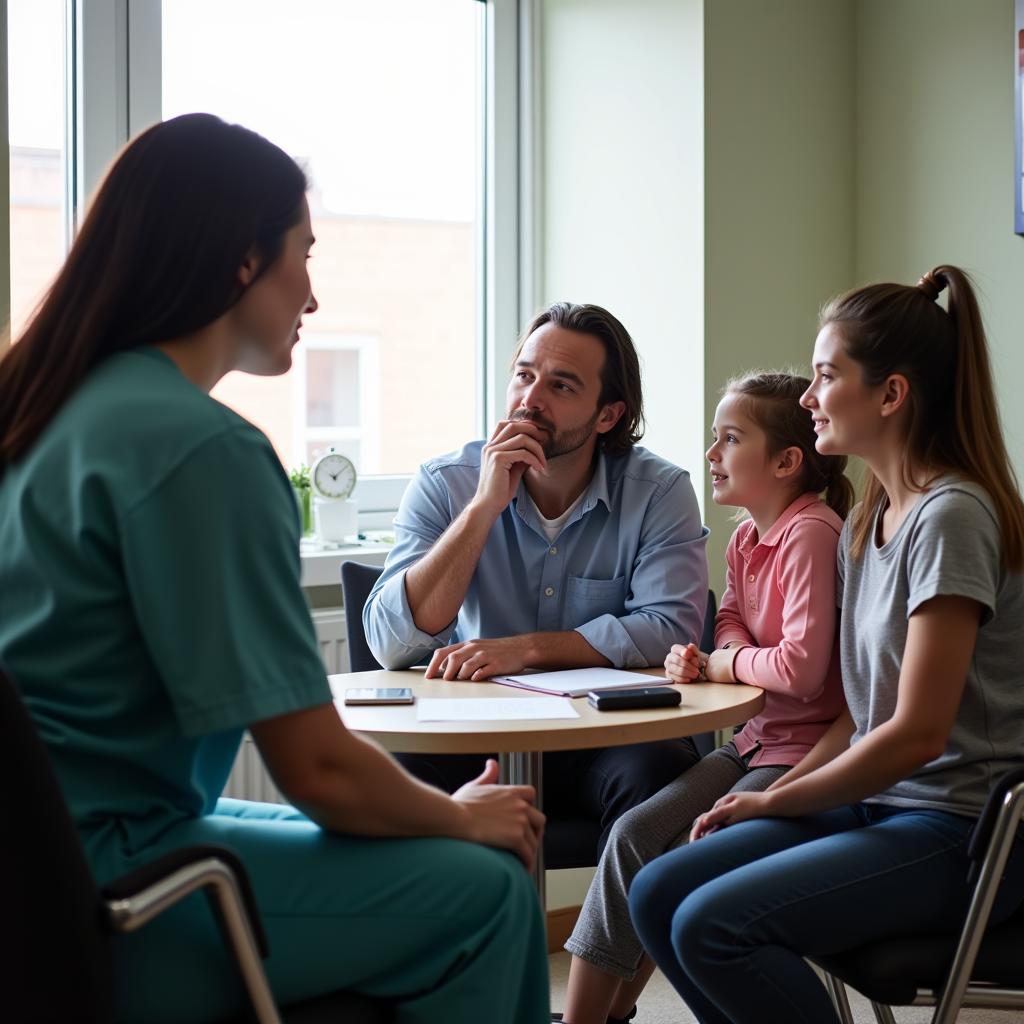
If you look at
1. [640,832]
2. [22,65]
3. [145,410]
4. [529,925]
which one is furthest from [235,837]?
[22,65]

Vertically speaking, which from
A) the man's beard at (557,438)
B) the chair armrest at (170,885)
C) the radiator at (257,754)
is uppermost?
the man's beard at (557,438)

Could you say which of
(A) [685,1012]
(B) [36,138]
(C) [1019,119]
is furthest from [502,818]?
(C) [1019,119]

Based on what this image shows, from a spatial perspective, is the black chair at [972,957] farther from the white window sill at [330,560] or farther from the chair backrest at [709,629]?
the white window sill at [330,560]

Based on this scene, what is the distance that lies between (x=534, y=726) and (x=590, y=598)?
0.72 metres

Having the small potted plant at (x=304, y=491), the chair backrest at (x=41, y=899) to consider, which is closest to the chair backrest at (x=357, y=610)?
the small potted plant at (x=304, y=491)

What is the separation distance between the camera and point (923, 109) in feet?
10.2

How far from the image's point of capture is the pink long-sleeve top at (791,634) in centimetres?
194

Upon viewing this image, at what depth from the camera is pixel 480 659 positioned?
6.80 feet

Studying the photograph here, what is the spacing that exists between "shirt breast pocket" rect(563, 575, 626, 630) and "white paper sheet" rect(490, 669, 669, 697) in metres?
0.24

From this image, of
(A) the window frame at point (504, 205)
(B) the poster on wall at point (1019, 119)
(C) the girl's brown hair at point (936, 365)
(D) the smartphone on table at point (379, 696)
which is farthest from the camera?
(A) the window frame at point (504, 205)

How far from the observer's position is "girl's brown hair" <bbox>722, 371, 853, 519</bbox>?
2.18 m

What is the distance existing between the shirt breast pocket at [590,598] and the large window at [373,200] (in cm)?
107

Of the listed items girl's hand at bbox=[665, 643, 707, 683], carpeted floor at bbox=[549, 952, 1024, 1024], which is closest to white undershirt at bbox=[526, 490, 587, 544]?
girl's hand at bbox=[665, 643, 707, 683]

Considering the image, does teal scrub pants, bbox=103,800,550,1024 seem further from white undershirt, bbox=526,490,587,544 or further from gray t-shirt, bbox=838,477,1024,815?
white undershirt, bbox=526,490,587,544
